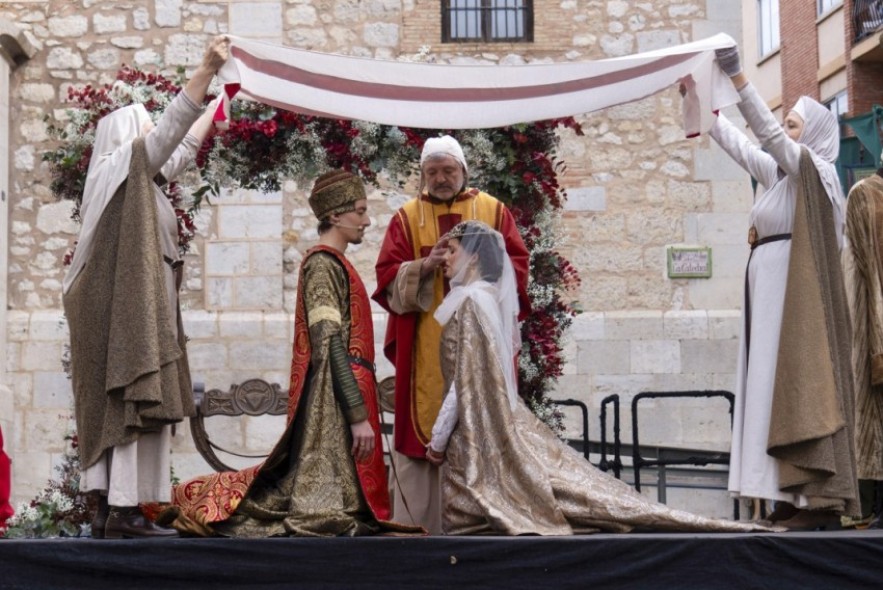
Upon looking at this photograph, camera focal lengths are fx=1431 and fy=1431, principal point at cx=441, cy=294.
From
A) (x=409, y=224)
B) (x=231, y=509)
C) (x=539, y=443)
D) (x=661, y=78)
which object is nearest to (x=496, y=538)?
(x=539, y=443)

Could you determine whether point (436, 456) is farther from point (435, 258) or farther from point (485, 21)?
point (485, 21)

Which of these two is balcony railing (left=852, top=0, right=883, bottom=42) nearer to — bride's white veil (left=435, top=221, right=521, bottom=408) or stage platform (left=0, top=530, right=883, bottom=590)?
bride's white veil (left=435, top=221, right=521, bottom=408)

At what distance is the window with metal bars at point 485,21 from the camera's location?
11.2m

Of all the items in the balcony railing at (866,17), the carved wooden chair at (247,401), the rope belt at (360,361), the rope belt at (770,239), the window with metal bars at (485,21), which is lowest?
the carved wooden chair at (247,401)

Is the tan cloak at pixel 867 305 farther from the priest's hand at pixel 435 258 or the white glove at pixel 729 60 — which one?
A: the priest's hand at pixel 435 258

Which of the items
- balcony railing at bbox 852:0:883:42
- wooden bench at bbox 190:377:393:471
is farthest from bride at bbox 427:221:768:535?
balcony railing at bbox 852:0:883:42

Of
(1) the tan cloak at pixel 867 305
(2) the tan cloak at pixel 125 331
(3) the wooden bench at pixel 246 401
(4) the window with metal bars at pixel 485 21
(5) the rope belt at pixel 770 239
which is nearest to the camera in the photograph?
(2) the tan cloak at pixel 125 331

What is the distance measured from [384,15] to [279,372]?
288cm

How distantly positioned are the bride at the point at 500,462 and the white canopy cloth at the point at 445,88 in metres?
1.08

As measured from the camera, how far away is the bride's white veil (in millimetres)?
5523

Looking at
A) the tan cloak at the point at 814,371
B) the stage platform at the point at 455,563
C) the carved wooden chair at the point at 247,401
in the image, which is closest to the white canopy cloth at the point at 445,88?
the tan cloak at the point at 814,371

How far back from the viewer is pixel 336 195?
5480 mm

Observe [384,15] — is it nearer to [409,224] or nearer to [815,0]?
[409,224]

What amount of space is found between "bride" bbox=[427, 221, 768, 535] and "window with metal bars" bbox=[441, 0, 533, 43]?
5.99m
